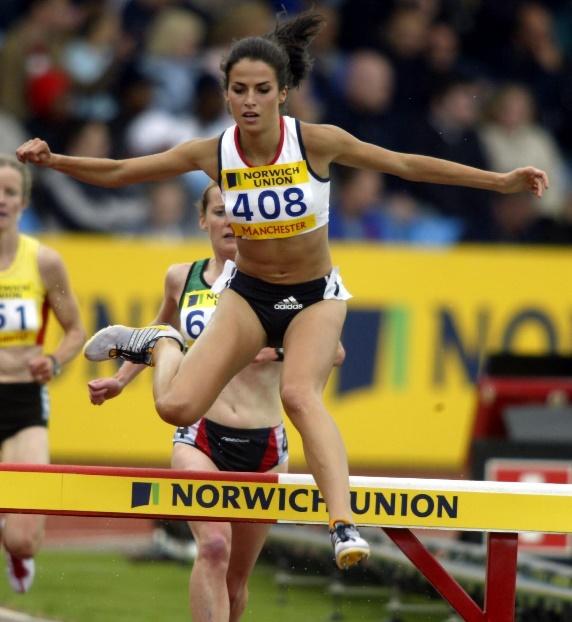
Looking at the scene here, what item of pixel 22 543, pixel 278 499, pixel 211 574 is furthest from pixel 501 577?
pixel 22 543

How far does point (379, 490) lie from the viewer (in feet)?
20.4

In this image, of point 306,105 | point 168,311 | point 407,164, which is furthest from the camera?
point 306,105

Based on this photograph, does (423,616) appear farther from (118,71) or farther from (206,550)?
(118,71)

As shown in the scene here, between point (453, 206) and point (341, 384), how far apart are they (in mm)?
2334

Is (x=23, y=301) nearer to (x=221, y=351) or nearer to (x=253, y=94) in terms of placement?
(x=221, y=351)

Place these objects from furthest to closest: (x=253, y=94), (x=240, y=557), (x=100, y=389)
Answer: (x=240, y=557) → (x=100, y=389) → (x=253, y=94)

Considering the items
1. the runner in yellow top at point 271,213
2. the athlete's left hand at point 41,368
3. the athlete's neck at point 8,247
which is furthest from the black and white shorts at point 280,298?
the athlete's neck at point 8,247

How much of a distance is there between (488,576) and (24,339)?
3.02 m

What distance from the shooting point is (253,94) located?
6211 mm

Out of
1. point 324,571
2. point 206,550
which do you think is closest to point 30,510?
point 206,550

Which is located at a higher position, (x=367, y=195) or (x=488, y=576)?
(x=367, y=195)

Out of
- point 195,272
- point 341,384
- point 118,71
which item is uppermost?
point 118,71

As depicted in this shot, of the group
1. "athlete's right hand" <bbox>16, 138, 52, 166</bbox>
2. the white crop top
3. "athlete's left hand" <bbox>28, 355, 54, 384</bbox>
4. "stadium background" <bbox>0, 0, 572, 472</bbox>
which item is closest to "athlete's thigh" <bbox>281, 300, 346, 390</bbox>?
the white crop top

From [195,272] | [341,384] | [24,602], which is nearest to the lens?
[195,272]
